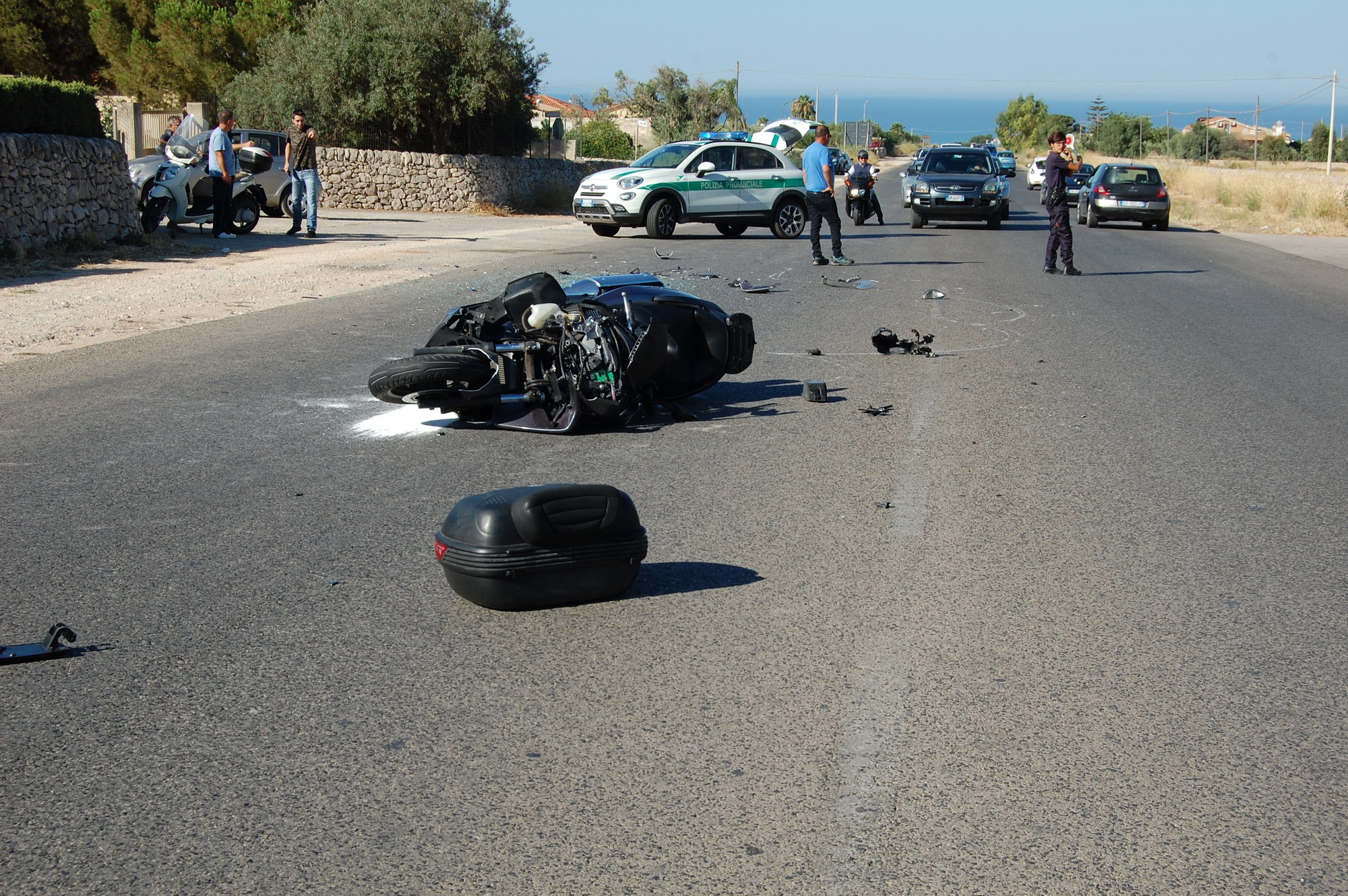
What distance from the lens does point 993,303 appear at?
14.0m

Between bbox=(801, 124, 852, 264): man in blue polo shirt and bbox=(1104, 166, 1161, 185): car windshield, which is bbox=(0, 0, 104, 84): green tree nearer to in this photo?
bbox=(801, 124, 852, 264): man in blue polo shirt

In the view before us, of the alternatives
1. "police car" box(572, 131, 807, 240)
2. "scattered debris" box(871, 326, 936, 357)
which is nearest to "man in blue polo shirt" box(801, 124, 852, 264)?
"police car" box(572, 131, 807, 240)

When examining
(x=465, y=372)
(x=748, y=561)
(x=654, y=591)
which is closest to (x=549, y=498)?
(x=654, y=591)

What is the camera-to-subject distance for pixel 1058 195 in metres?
15.9

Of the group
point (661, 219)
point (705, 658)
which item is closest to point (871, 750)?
point (705, 658)

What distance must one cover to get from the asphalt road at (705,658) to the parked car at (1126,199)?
70.4 feet

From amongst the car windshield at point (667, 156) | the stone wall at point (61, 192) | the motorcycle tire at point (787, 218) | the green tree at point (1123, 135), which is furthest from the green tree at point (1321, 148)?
the stone wall at point (61, 192)

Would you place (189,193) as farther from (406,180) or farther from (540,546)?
(540,546)

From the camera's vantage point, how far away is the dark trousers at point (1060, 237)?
16469 millimetres

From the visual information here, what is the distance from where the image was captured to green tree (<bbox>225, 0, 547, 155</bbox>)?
30.0 meters

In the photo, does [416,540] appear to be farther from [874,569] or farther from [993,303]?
[993,303]

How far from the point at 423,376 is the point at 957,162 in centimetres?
2374

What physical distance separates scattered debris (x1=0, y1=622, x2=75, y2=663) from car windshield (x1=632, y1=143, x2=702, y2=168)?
69.4ft

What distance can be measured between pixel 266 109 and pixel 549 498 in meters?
29.5
